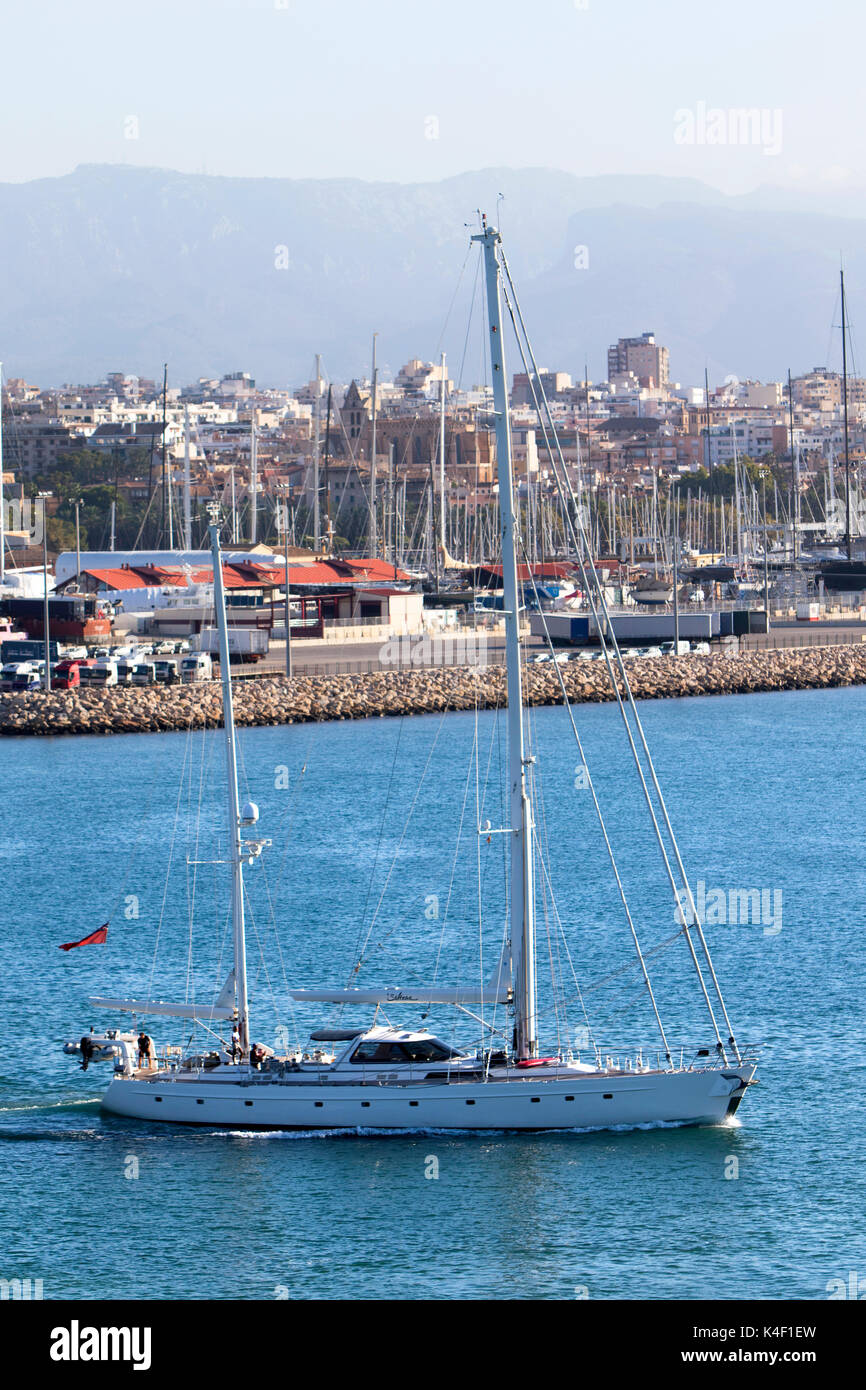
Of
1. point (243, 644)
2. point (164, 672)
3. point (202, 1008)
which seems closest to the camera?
point (202, 1008)

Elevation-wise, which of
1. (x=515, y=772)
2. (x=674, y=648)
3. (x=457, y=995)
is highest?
(x=515, y=772)

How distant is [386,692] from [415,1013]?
115ft

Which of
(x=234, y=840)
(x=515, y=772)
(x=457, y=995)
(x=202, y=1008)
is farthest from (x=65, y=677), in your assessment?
(x=515, y=772)

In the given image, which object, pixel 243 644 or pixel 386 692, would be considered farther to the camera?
pixel 243 644

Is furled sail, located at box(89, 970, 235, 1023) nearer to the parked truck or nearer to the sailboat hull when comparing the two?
the sailboat hull

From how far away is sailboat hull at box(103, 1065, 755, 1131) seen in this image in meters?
19.2

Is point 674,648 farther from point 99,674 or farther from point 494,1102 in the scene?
point 494,1102

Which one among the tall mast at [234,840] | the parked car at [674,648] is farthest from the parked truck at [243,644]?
the tall mast at [234,840]

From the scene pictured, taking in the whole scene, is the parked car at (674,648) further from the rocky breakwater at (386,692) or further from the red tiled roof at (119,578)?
the red tiled roof at (119,578)

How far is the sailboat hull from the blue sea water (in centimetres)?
21

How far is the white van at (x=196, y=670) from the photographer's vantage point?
58812mm

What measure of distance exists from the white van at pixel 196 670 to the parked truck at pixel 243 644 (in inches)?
108

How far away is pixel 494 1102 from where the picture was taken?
63.1 ft
